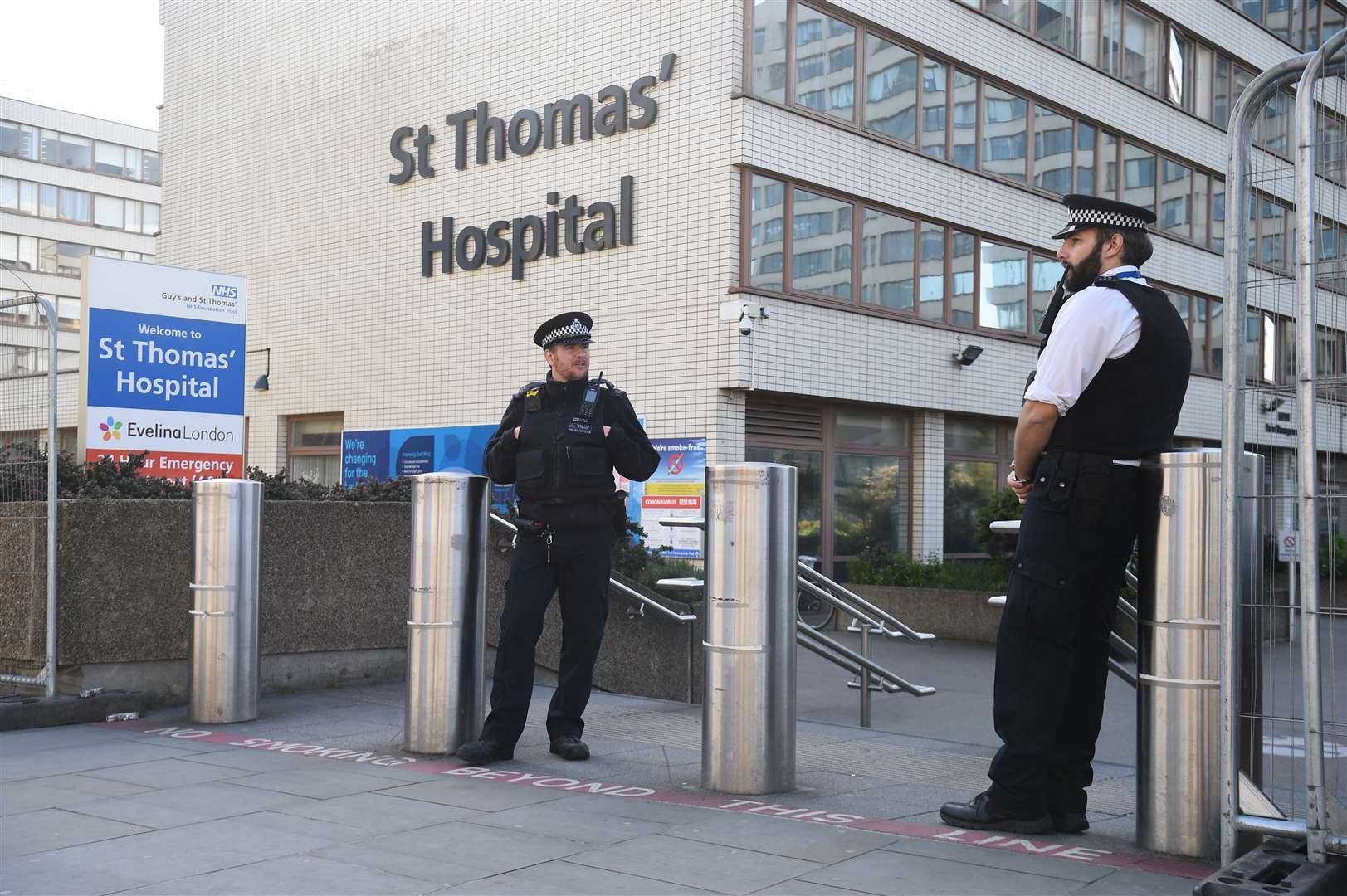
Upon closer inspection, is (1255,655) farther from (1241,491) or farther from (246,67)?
(246,67)

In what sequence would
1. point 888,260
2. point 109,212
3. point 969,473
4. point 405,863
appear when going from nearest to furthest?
point 405,863 → point 888,260 → point 969,473 → point 109,212

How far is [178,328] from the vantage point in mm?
10258

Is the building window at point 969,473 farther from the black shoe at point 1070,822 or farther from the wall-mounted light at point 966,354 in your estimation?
the black shoe at point 1070,822

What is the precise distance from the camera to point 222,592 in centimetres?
729

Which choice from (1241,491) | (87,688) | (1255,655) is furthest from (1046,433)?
(87,688)

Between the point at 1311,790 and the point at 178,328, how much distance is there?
8640 millimetres

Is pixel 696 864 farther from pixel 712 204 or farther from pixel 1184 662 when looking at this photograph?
pixel 712 204

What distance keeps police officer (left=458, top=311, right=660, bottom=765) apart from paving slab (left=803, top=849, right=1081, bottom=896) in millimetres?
2257

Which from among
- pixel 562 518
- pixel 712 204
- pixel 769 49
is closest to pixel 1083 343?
pixel 562 518

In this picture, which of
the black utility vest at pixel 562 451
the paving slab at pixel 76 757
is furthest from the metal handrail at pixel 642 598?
the paving slab at pixel 76 757

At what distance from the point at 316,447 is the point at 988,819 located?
19.5 meters

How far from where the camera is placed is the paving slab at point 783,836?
14.6ft

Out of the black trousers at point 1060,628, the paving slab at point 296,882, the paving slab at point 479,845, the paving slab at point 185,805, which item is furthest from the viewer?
the paving slab at point 185,805

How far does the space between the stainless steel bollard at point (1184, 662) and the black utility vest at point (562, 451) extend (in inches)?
103
